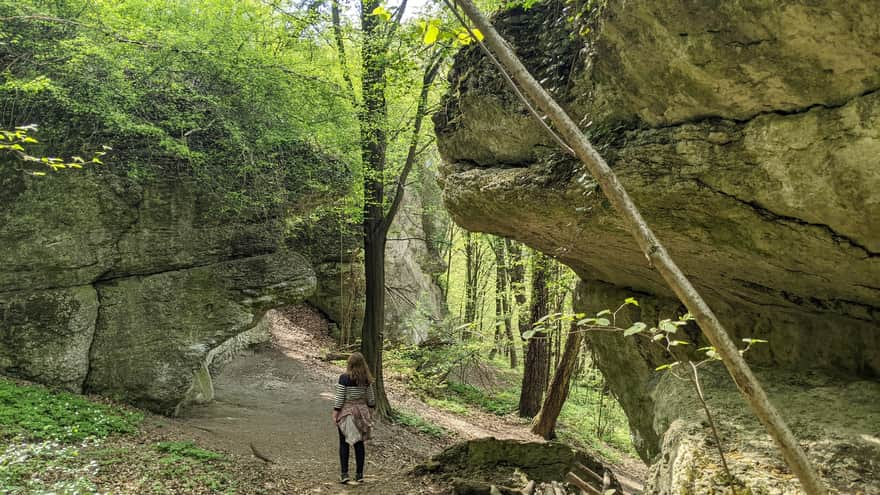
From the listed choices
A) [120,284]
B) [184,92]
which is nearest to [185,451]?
[120,284]

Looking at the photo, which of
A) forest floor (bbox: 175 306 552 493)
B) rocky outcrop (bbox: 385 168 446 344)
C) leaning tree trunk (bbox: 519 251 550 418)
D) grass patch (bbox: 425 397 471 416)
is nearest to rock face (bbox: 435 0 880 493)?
forest floor (bbox: 175 306 552 493)

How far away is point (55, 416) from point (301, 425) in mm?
4246

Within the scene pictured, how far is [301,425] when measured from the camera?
10.5 meters

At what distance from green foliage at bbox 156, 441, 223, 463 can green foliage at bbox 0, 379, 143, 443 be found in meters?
0.78

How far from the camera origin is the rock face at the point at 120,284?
8.70 meters

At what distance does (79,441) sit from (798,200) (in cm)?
833

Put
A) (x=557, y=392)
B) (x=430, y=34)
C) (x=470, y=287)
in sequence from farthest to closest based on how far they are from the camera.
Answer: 1. (x=470, y=287)
2. (x=557, y=392)
3. (x=430, y=34)

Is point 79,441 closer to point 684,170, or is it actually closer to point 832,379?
point 684,170

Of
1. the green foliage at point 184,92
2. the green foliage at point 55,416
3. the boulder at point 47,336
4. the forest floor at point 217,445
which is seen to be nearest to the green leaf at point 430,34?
the forest floor at point 217,445

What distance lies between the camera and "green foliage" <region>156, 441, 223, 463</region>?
724 centimetres

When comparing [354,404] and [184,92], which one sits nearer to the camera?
[354,404]

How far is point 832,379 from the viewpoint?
14.8 feet

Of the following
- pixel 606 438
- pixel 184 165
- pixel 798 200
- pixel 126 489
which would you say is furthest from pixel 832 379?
pixel 606 438

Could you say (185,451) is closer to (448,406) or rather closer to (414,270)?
(448,406)
